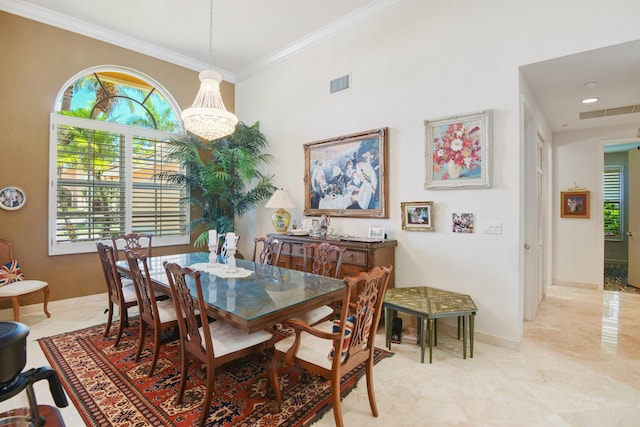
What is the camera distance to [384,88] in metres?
3.83

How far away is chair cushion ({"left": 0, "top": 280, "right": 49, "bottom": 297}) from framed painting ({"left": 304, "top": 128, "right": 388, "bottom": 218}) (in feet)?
11.1

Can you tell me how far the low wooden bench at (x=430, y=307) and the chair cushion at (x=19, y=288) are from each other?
13.0ft

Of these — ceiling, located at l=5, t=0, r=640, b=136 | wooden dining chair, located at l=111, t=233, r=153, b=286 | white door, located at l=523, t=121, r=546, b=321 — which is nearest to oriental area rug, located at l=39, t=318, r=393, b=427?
wooden dining chair, located at l=111, t=233, r=153, b=286

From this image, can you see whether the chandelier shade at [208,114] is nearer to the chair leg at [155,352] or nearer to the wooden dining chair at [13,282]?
the chair leg at [155,352]

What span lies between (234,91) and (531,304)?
5925 millimetres

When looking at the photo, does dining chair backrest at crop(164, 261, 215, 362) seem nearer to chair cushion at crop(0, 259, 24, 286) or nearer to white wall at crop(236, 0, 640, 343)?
white wall at crop(236, 0, 640, 343)

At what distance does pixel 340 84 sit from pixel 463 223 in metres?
2.48

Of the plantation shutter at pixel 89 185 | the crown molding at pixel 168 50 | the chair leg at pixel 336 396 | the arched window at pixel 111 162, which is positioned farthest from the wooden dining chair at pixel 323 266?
the plantation shutter at pixel 89 185

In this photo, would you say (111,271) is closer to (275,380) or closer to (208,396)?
(208,396)

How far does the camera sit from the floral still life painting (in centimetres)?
317

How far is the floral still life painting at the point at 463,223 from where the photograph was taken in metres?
3.17

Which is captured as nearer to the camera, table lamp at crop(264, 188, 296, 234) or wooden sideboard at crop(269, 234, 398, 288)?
Result: wooden sideboard at crop(269, 234, 398, 288)

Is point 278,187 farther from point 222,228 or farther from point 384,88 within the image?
point 384,88

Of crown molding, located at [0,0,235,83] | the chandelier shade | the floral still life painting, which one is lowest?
the floral still life painting
